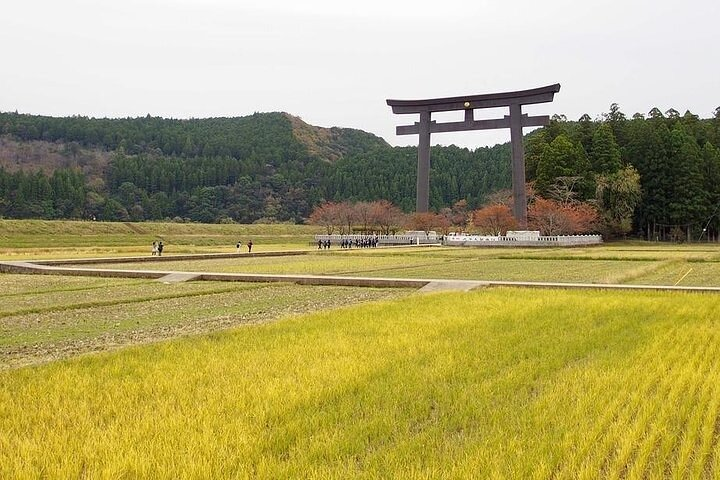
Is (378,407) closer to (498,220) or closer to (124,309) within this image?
(124,309)

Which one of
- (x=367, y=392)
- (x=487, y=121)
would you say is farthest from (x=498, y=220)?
(x=367, y=392)

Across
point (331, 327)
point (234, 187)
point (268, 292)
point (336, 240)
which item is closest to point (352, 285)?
point (268, 292)

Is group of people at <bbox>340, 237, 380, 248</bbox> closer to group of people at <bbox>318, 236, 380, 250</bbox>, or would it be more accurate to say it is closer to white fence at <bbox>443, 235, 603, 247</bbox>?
group of people at <bbox>318, 236, 380, 250</bbox>

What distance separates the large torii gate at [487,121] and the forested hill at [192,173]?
39494mm

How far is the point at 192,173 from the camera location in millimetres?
98688

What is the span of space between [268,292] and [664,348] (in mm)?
10017

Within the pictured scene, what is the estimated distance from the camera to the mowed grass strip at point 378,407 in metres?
3.85

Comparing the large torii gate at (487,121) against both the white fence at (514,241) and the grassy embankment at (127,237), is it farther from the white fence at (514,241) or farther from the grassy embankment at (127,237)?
the grassy embankment at (127,237)

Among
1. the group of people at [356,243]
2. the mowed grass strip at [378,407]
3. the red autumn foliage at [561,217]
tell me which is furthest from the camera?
the red autumn foliage at [561,217]

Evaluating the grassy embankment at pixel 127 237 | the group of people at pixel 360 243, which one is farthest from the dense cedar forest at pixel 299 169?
the group of people at pixel 360 243

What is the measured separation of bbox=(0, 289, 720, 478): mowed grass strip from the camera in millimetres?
3850

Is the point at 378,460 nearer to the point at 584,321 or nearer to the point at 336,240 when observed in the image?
the point at 584,321

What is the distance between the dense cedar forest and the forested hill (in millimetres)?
206

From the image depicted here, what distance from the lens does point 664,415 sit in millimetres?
4754
